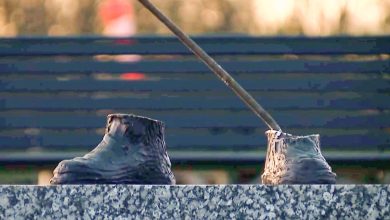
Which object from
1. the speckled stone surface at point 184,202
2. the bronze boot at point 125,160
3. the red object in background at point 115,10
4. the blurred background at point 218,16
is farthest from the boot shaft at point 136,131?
the blurred background at point 218,16

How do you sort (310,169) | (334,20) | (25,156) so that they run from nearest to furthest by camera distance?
(310,169), (25,156), (334,20)

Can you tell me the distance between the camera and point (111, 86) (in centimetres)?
555

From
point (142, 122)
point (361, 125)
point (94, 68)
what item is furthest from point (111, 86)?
point (142, 122)

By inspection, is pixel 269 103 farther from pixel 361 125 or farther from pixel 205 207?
pixel 205 207

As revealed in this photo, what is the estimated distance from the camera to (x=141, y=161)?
281 cm

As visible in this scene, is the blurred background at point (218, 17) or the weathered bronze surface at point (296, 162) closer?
the weathered bronze surface at point (296, 162)

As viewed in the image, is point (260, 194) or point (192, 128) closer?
point (260, 194)

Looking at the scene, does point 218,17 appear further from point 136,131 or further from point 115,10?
point 136,131

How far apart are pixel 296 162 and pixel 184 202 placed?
32 centimetres

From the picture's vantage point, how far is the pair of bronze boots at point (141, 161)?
9.15ft

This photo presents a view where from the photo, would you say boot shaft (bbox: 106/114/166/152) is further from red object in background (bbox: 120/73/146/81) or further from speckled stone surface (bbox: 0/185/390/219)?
red object in background (bbox: 120/73/146/81)

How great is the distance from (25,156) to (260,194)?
2912mm

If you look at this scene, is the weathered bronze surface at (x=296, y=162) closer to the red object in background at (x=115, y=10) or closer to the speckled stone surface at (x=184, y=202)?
the speckled stone surface at (x=184, y=202)

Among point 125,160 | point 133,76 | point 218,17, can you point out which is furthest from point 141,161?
point 218,17
